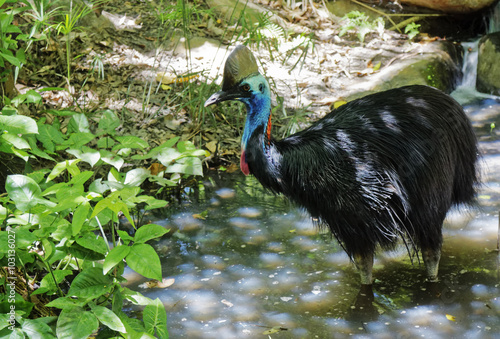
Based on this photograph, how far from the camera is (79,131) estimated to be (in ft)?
10.2

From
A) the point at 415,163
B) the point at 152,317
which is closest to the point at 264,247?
Answer: the point at 415,163

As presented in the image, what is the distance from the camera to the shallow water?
9.12ft

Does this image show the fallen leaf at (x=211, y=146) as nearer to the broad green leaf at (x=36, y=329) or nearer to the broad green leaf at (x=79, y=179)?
the broad green leaf at (x=79, y=179)

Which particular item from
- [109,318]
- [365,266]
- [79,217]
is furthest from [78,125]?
[365,266]

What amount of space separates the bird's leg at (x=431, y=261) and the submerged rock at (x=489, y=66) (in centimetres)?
312

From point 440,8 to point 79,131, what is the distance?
514 centimetres

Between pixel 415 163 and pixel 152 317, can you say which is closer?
pixel 152 317

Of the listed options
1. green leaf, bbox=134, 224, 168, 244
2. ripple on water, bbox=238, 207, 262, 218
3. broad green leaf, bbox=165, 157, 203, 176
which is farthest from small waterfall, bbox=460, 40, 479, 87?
green leaf, bbox=134, 224, 168, 244

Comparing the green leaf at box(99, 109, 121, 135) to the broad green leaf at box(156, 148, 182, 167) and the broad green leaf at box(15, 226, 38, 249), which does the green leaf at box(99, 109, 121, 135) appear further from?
the broad green leaf at box(15, 226, 38, 249)

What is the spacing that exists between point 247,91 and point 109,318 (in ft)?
4.44

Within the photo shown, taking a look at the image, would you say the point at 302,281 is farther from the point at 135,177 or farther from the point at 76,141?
the point at 76,141

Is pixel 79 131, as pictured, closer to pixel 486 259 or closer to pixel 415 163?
pixel 415 163

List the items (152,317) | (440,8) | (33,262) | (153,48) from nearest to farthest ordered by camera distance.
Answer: (152,317)
(33,262)
(153,48)
(440,8)

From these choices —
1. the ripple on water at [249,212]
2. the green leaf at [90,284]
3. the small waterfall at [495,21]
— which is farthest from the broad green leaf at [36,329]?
the small waterfall at [495,21]
